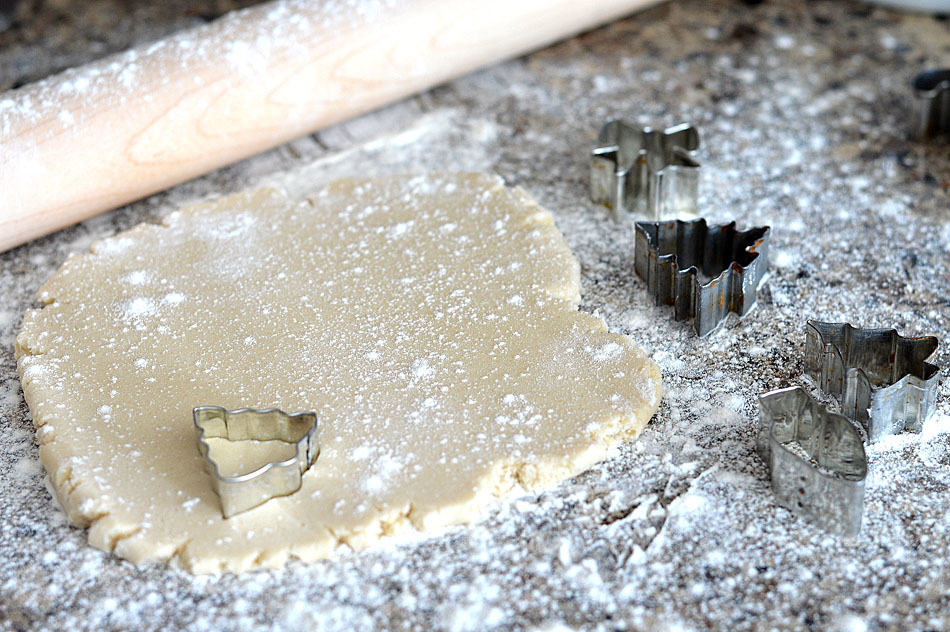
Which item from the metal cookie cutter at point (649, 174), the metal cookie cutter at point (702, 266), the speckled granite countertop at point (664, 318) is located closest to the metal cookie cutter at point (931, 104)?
the speckled granite countertop at point (664, 318)

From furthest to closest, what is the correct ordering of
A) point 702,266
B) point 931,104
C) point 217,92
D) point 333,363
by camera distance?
point 931,104 → point 217,92 → point 702,266 → point 333,363

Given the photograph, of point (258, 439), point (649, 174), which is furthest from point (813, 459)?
point (258, 439)

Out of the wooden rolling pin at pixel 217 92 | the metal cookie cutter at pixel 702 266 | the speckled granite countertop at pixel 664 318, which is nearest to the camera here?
the speckled granite countertop at pixel 664 318

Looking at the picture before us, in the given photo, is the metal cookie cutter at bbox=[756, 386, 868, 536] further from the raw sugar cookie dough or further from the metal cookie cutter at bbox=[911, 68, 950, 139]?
the metal cookie cutter at bbox=[911, 68, 950, 139]

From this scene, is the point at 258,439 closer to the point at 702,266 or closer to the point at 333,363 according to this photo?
the point at 333,363

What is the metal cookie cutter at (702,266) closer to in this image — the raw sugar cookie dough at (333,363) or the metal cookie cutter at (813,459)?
the raw sugar cookie dough at (333,363)

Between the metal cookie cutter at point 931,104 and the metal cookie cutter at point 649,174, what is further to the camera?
the metal cookie cutter at point 931,104

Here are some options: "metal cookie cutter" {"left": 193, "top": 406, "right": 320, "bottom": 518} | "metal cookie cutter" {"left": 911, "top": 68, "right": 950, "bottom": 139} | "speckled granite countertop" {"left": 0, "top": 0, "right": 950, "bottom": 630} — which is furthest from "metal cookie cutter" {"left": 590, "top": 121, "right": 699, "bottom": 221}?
"metal cookie cutter" {"left": 193, "top": 406, "right": 320, "bottom": 518}
